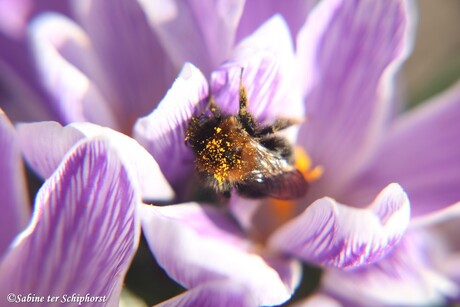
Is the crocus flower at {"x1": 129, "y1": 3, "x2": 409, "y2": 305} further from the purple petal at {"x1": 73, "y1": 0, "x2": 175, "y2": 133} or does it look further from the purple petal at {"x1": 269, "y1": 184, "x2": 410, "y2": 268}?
the purple petal at {"x1": 73, "y1": 0, "x2": 175, "y2": 133}

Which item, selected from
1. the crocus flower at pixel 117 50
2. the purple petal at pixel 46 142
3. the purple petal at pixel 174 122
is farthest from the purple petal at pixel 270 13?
the purple petal at pixel 46 142

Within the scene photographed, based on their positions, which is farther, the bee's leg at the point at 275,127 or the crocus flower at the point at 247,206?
the bee's leg at the point at 275,127

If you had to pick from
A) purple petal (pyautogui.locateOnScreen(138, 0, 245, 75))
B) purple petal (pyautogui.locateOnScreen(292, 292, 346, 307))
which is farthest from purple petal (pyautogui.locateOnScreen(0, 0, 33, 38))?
purple petal (pyautogui.locateOnScreen(292, 292, 346, 307))

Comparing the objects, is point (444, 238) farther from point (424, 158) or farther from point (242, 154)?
point (242, 154)

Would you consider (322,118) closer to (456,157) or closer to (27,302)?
(456,157)

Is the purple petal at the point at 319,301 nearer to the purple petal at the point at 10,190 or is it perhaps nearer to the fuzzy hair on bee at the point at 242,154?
the fuzzy hair on bee at the point at 242,154

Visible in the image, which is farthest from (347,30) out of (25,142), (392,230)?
(25,142)
